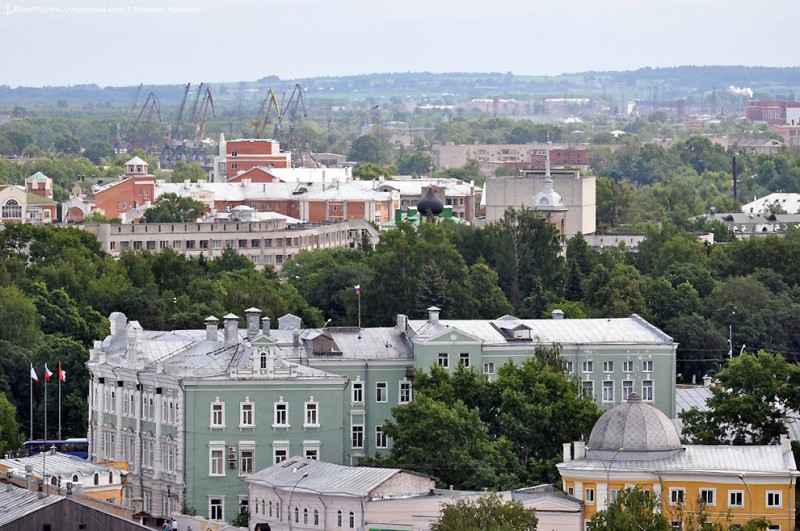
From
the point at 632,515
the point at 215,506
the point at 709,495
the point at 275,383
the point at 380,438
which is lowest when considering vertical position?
the point at 215,506

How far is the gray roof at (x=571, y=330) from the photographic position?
287 feet

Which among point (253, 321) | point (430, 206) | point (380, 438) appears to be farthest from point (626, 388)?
point (430, 206)

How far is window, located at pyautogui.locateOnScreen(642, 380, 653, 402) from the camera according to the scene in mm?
87062

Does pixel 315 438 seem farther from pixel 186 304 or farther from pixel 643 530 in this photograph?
pixel 186 304

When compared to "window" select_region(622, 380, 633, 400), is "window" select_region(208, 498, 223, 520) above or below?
below

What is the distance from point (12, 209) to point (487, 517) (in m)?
126

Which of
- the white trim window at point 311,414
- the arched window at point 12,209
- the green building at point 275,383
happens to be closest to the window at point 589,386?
the green building at point 275,383

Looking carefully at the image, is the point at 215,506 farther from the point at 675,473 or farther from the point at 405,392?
the point at 675,473

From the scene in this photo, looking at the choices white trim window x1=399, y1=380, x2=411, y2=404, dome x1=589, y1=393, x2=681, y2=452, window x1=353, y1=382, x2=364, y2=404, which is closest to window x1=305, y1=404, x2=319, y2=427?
window x1=353, y1=382, x2=364, y2=404

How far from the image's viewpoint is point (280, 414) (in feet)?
258

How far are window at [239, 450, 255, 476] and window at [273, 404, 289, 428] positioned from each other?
1109 millimetres

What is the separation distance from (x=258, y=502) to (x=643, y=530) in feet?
44.4

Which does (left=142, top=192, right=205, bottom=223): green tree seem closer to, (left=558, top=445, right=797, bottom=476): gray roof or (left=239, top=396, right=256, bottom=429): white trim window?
(left=239, top=396, right=256, bottom=429): white trim window

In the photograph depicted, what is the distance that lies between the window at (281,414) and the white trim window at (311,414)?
0.57 m
